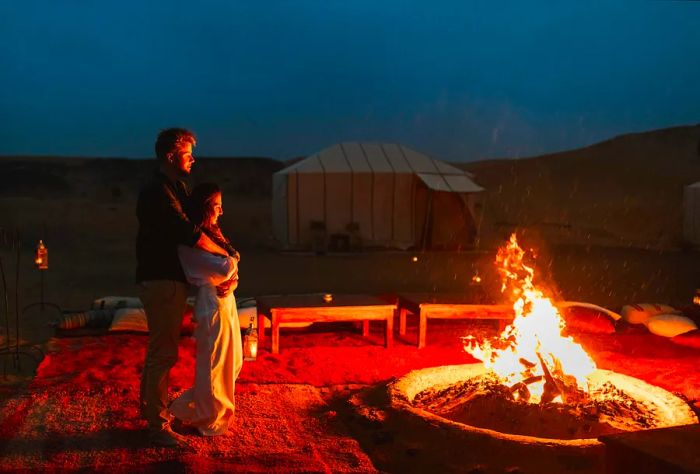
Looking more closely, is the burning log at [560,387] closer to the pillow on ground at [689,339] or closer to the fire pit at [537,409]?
the fire pit at [537,409]

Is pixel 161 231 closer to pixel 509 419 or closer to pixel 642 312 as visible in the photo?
pixel 509 419

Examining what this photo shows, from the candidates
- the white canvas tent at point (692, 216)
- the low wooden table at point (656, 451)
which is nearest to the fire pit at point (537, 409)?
the low wooden table at point (656, 451)

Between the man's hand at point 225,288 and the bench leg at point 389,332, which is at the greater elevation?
the man's hand at point 225,288

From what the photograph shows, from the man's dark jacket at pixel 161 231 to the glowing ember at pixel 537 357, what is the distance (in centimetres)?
217

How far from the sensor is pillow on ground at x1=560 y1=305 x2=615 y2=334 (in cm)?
700

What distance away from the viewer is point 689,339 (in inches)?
259

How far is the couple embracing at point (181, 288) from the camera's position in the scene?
3.57 metres

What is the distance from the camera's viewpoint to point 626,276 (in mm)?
11258

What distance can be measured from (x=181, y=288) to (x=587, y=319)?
479 centimetres

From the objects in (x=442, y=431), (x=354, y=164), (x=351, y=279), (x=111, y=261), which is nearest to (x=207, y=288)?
(x=442, y=431)

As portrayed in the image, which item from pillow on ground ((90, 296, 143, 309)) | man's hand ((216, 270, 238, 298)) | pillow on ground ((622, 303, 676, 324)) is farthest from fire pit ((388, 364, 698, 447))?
pillow on ground ((90, 296, 143, 309))

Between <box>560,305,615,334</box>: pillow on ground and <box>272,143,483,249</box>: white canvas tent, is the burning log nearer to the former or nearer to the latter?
<box>560,305,615,334</box>: pillow on ground

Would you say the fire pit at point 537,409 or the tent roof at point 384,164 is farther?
the tent roof at point 384,164

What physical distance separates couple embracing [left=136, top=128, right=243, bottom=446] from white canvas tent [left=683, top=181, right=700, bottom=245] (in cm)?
1431
